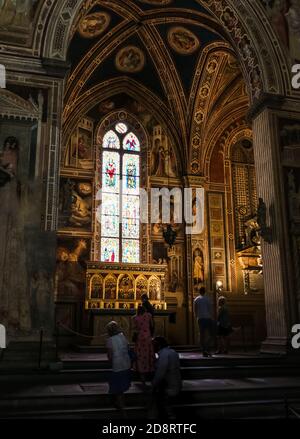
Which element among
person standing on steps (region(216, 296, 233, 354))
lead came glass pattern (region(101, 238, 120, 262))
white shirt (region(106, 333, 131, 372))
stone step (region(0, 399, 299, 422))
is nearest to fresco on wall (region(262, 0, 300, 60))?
person standing on steps (region(216, 296, 233, 354))

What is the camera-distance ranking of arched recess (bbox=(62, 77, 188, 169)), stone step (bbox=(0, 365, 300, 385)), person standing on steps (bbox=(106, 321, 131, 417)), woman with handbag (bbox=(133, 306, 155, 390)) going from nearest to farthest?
person standing on steps (bbox=(106, 321, 131, 417)) < woman with handbag (bbox=(133, 306, 155, 390)) < stone step (bbox=(0, 365, 300, 385)) < arched recess (bbox=(62, 77, 188, 169))

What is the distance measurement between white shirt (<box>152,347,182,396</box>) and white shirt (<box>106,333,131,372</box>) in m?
0.83

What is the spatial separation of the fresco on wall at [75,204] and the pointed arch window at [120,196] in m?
0.65

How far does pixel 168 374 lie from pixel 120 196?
13617 mm

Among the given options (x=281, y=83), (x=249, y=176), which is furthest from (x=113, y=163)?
(x=281, y=83)

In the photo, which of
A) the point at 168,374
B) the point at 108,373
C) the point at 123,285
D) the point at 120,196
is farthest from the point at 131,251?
the point at 168,374

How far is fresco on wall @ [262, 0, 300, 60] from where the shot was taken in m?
13.4

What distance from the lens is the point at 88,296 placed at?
1609 cm

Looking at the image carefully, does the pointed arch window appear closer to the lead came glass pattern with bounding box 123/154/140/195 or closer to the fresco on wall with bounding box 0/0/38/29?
the lead came glass pattern with bounding box 123/154/140/195

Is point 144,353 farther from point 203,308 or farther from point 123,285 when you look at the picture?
point 123,285

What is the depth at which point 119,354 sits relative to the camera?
21.3ft

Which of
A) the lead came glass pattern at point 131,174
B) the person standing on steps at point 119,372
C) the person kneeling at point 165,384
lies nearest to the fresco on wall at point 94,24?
the lead came glass pattern at point 131,174

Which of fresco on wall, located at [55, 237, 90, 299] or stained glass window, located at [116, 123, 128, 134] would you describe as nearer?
fresco on wall, located at [55, 237, 90, 299]

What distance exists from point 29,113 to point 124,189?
30.0 feet
